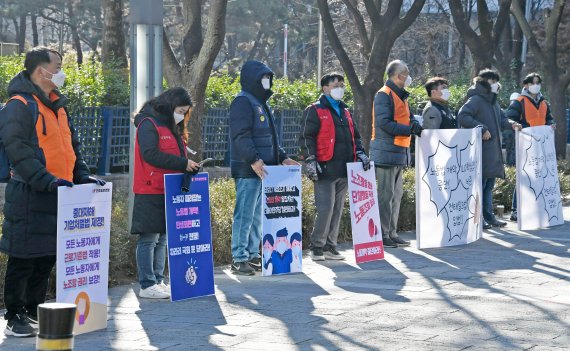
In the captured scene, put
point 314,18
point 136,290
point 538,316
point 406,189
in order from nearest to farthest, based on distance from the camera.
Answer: point 538,316 → point 136,290 → point 406,189 → point 314,18

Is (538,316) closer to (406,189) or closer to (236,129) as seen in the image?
(236,129)

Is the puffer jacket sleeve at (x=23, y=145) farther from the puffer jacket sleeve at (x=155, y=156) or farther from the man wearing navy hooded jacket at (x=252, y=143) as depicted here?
the man wearing navy hooded jacket at (x=252, y=143)

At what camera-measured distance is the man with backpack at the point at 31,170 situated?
7.22m

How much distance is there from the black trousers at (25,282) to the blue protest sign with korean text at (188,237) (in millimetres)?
1288

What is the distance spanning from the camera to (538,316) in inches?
324

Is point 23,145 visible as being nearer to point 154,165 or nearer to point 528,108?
point 154,165

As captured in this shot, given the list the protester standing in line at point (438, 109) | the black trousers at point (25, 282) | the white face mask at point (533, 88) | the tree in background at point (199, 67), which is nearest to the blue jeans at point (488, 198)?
the protester standing in line at point (438, 109)

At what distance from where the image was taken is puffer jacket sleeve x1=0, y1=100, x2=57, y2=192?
23.5 ft

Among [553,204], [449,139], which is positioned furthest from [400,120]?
[553,204]

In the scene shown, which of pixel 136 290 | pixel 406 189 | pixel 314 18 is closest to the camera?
pixel 136 290

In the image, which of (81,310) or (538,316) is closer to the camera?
(81,310)

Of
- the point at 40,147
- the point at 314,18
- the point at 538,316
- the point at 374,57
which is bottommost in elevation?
the point at 538,316

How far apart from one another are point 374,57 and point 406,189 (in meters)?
3.99

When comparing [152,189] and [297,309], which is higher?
[152,189]
